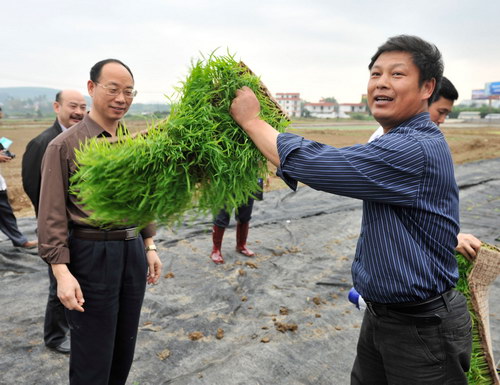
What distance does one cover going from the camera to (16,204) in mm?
9375

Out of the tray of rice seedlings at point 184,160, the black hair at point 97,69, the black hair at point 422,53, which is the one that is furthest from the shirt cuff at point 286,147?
the black hair at point 97,69

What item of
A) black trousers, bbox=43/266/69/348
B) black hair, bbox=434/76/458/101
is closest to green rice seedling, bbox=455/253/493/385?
black hair, bbox=434/76/458/101

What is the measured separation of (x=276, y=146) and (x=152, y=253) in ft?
4.84

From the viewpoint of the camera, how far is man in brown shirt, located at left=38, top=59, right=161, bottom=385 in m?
1.93

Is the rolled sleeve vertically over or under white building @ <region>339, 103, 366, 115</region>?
under

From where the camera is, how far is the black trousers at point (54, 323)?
326 centimetres

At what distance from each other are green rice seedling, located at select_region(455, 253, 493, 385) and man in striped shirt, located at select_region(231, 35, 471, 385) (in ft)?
1.58

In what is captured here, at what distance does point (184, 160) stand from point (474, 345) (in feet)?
6.19

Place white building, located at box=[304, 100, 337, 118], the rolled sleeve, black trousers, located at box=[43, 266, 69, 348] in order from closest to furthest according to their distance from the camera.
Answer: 1. the rolled sleeve
2. black trousers, located at box=[43, 266, 69, 348]
3. white building, located at box=[304, 100, 337, 118]

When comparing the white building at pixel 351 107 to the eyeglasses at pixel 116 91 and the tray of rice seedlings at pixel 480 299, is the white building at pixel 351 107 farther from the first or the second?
the eyeglasses at pixel 116 91

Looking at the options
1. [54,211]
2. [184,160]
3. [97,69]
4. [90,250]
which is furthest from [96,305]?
[97,69]

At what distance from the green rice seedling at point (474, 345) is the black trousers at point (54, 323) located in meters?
2.93

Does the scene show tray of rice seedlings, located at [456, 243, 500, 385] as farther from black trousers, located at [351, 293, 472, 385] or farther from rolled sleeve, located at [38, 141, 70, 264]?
rolled sleeve, located at [38, 141, 70, 264]

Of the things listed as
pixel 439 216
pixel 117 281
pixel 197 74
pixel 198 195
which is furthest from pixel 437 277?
pixel 117 281
